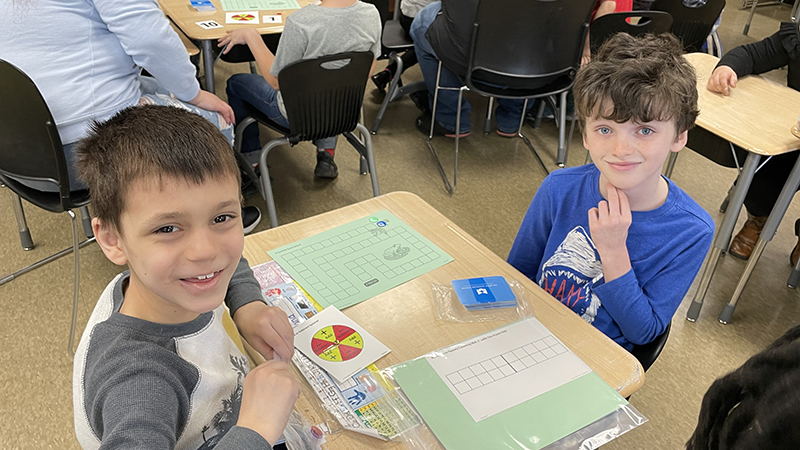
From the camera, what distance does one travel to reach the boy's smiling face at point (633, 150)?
1114 mm

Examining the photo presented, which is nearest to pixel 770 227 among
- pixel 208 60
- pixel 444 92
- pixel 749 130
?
pixel 749 130

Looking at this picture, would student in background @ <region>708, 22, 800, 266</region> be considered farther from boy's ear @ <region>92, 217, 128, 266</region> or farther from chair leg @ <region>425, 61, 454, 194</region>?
boy's ear @ <region>92, 217, 128, 266</region>

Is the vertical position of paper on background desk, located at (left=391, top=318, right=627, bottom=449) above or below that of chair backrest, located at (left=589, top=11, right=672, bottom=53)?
below

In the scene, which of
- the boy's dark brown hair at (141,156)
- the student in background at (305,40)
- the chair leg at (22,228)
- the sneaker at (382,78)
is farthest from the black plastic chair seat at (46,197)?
the sneaker at (382,78)

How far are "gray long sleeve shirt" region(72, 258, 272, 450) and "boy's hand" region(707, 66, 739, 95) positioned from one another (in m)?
1.92

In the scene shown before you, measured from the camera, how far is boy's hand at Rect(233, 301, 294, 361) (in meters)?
0.90

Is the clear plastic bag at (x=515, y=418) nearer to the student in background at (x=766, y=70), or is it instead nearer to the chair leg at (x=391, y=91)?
the student in background at (x=766, y=70)

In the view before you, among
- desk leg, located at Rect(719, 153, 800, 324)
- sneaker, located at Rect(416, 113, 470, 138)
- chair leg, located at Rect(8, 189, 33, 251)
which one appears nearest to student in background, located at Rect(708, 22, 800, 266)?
desk leg, located at Rect(719, 153, 800, 324)

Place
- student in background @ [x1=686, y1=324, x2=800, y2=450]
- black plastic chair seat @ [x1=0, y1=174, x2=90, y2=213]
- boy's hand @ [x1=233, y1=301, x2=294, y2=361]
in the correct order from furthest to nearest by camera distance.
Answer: black plastic chair seat @ [x1=0, y1=174, x2=90, y2=213], boy's hand @ [x1=233, y1=301, x2=294, y2=361], student in background @ [x1=686, y1=324, x2=800, y2=450]

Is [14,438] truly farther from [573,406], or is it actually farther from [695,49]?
[695,49]

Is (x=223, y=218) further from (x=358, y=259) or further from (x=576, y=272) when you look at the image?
(x=576, y=272)

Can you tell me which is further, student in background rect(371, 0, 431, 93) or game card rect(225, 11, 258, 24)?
student in background rect(371, 0, 431, 93)

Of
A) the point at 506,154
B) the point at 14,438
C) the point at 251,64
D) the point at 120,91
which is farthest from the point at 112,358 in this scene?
the point at 251,64

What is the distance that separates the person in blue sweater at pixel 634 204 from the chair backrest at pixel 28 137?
53.0 inches
